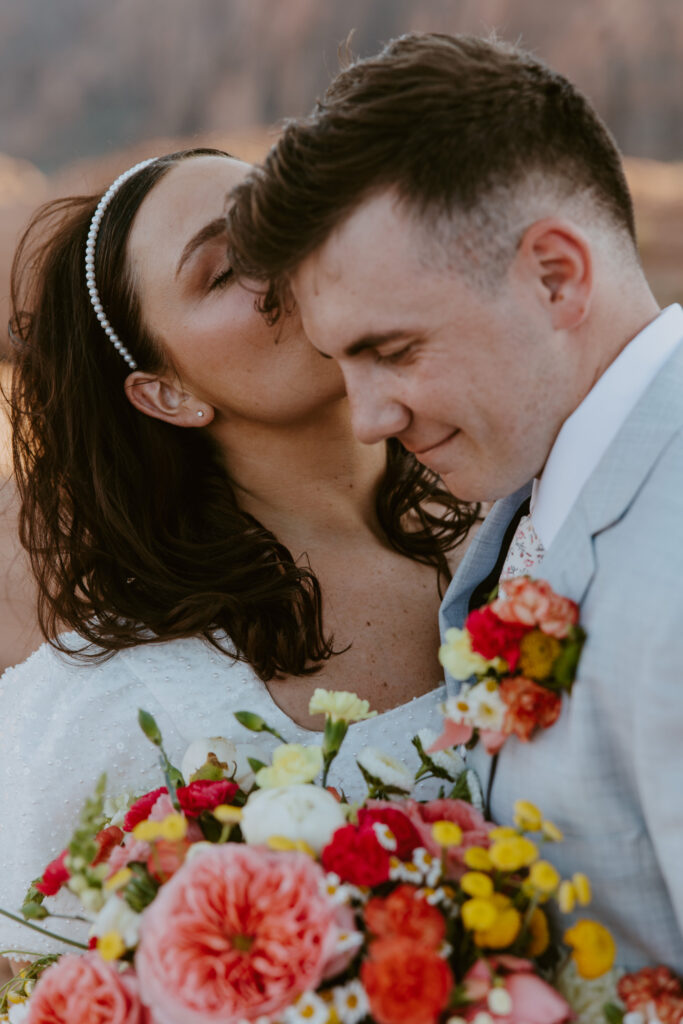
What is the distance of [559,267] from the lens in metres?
1.29

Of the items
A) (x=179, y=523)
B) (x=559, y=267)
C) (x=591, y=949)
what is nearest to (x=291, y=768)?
(x=591, y=949)

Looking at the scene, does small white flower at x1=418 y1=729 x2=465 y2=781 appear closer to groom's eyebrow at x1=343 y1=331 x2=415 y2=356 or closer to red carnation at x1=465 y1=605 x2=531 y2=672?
red carnation at x1=465 y1=605 x2=531 y2=672

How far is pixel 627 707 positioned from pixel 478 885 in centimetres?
26

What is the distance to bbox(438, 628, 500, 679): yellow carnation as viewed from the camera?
125 centimetres

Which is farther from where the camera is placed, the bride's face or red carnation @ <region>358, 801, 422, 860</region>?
the bride's face

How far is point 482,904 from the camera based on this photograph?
103 cm

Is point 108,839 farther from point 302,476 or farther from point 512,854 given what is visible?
→ point 302,476

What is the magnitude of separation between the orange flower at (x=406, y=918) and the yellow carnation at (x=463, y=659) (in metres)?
0.29

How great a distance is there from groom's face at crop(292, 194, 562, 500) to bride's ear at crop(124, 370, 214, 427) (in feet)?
2.47

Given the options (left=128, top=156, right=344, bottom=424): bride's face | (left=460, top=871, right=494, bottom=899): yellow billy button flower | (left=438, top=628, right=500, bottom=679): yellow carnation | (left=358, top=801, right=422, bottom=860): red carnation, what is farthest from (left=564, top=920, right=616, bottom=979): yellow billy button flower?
(left=128, top=156, right=344, bottom=424): bride's face

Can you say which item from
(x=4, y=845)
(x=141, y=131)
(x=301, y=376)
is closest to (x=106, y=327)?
(x=301, y=376)

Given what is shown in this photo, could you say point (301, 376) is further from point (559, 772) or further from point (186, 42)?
point (186, 42)

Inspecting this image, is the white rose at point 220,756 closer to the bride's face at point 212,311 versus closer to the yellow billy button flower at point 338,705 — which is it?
the yellow billy button flower at point 338,705

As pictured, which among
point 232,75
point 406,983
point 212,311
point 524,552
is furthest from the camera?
point 232,75
